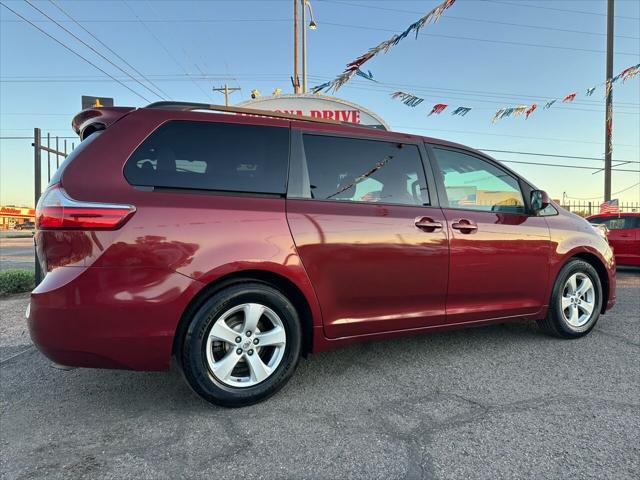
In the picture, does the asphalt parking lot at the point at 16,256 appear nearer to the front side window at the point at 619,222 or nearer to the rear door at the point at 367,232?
the rear door at the point at 367,232

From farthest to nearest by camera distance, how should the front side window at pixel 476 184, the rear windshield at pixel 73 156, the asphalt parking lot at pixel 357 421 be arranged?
the front side window at pixel 476 184
the rear windshield at pixel 73 156
the asphalt parking lot at pixel 357 421

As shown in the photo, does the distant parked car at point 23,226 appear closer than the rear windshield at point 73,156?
No

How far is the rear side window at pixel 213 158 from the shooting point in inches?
92.7

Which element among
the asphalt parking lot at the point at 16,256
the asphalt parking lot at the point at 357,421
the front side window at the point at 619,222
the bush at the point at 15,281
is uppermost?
the front side window at the point at 619,222

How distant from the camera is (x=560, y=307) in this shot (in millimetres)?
3646

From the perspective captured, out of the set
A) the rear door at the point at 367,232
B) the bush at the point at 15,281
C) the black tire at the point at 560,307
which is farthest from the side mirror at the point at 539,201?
the bush at the point at 15,281

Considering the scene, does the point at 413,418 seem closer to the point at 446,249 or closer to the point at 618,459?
the point at 618,459

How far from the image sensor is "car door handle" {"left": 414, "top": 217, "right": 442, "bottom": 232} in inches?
117

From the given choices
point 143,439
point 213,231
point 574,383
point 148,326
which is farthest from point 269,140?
point 574,383

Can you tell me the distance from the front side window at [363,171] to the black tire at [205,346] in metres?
0.74

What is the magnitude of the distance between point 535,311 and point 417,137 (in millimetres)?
1846

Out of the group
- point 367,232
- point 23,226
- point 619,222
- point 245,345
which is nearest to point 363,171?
point 367,232

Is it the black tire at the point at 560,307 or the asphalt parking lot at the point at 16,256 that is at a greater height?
the black tire at the point at 560,307

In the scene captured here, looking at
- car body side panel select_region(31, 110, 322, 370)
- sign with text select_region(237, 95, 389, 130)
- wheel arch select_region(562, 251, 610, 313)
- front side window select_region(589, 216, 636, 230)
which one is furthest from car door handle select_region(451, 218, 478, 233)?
front side window select_region(589, 216, 636, 230)
